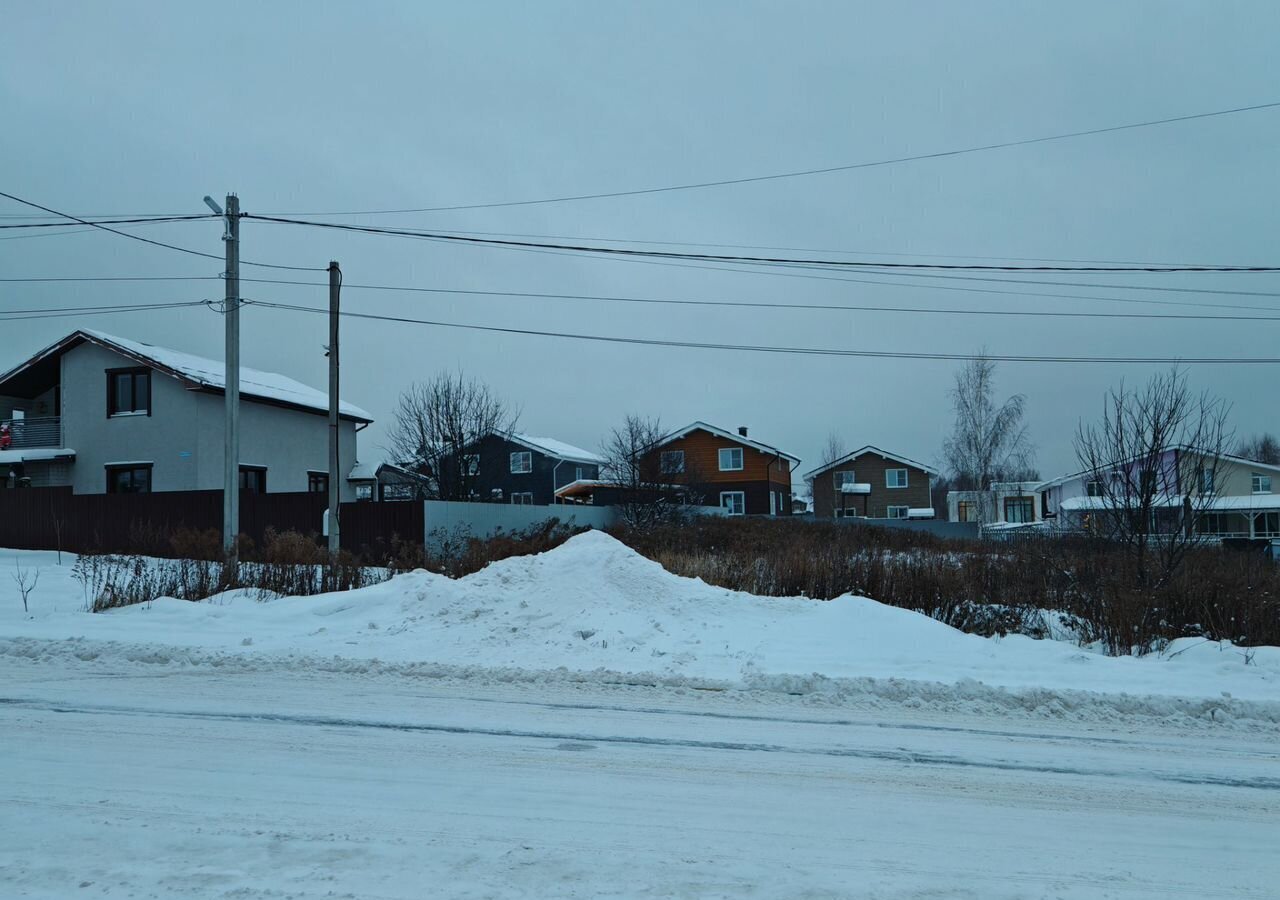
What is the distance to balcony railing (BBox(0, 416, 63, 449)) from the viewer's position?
33.1m

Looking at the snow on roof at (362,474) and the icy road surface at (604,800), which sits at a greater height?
the snow on roof at (362,474)

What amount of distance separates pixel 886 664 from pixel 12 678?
9.18 meters

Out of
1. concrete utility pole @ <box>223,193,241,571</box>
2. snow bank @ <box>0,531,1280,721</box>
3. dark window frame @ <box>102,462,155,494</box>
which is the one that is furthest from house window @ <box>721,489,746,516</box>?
snow bank @ <box>0,531,1280,721</box>

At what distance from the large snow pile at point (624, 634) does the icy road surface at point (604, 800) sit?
1.28 m

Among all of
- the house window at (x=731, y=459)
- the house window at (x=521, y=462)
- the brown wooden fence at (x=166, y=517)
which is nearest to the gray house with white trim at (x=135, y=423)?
the brown wooden fence at (x=166, y=517)

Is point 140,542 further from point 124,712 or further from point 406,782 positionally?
point 406,782

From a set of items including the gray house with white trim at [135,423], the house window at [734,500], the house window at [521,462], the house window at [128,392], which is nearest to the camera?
the gray house with white trim at [135,423]

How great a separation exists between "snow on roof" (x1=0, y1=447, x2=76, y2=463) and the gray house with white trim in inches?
1.4

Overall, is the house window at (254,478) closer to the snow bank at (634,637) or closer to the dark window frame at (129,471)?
the dark window frame at (129,471)

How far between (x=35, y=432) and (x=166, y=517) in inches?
483

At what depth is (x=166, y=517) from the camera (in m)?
25.6

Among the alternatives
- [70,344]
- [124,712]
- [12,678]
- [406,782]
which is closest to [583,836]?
[406,782]

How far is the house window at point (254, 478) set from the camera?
106ft

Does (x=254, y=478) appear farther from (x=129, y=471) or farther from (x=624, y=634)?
(x=624, y=634)
